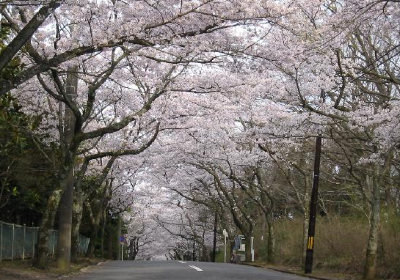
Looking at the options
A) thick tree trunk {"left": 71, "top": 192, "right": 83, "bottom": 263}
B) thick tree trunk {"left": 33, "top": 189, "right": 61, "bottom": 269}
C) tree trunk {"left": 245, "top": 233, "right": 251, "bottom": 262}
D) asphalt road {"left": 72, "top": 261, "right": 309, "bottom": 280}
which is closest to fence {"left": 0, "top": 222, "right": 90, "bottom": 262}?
thick tree trunk {"left": 33, "top": 189, "right": 61, "bottom": 269}

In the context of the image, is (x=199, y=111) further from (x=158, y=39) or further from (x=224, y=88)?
(x=158, y=39)

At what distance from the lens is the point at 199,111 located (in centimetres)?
2588

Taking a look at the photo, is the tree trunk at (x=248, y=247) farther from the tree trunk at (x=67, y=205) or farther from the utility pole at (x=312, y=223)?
the tree trunk at (x=67, y=205)

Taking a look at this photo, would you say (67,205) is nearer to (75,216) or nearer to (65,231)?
(65,231)

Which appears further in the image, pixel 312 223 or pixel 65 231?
pixel 312 223

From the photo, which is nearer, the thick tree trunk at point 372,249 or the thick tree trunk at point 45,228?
the thick tree trunk at point 45,228

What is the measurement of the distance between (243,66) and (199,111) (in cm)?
942

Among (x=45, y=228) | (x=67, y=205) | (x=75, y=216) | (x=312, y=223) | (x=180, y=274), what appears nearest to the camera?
(x=45, y=228)

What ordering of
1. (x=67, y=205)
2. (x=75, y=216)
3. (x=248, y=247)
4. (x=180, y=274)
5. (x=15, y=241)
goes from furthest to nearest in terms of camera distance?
(x=248, y=247), (x=75, y=216), (x=15, y=241), (x=67, y=205), (x=180, y=274)

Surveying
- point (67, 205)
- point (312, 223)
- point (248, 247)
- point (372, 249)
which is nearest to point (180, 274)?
point (67, 205)

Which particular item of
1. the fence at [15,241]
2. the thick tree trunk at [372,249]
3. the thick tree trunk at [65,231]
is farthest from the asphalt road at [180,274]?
the fence at [15,241]

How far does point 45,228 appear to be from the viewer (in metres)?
18.7

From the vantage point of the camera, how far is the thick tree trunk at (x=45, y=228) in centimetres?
1858

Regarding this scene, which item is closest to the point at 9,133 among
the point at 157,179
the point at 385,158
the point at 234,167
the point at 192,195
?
the point at 385,158
